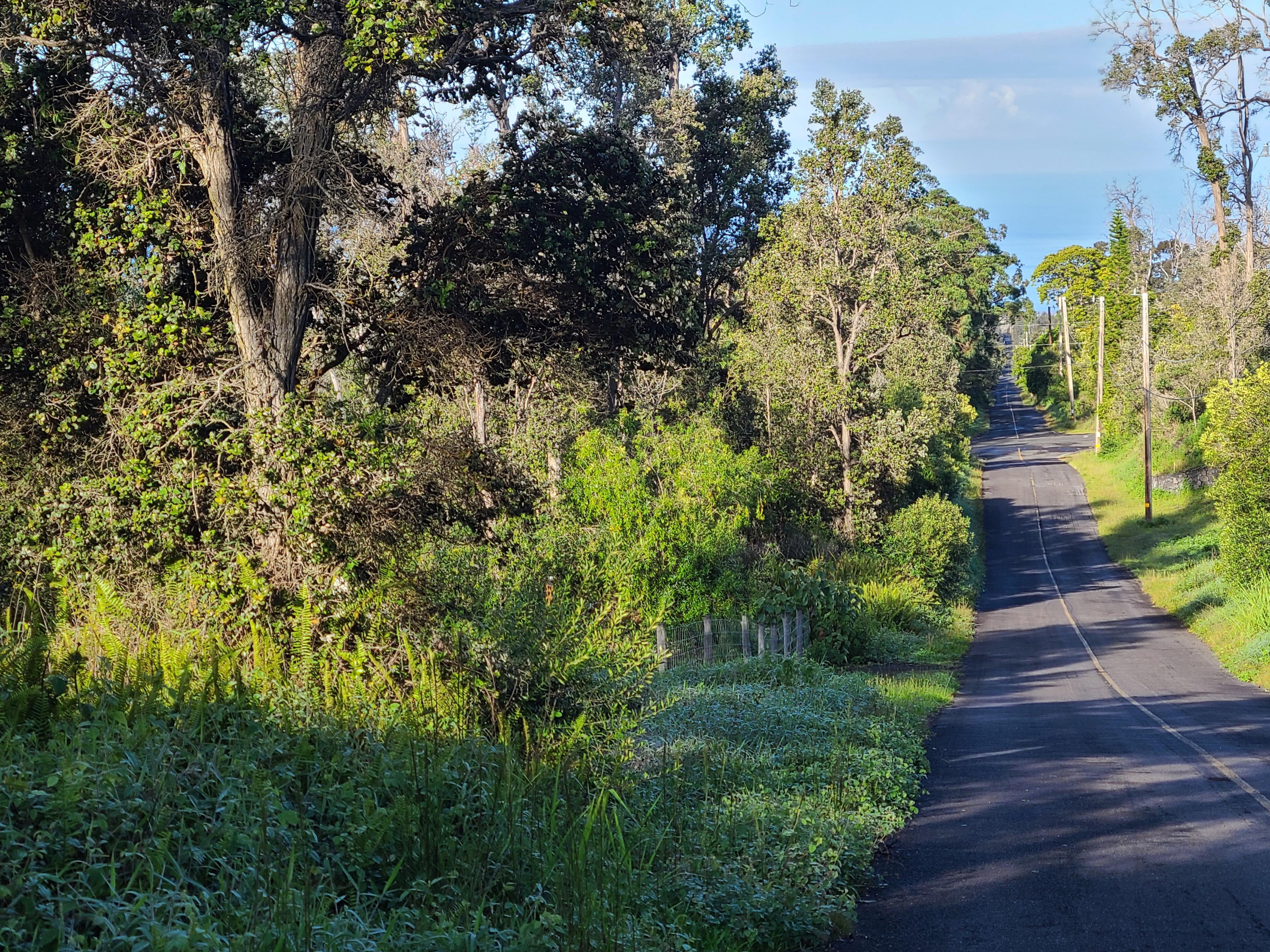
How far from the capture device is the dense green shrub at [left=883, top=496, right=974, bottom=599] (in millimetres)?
34031

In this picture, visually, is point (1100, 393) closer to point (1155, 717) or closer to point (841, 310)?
point (841, 310)

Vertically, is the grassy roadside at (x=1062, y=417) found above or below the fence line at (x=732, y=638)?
above

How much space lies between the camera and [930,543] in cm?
3441

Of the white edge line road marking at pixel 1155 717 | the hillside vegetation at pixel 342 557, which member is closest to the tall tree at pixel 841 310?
the white edge line road marking at pixel 1155 717

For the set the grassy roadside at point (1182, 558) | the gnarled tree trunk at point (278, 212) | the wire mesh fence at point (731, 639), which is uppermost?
the gnarled tree trunk at point (278, 212)

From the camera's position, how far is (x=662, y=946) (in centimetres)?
568

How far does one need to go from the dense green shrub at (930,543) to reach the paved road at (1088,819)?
8.44m

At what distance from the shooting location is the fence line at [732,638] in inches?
763

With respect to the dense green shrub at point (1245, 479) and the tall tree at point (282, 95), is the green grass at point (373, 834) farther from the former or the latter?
the dense green shrub at point (1245, 479)

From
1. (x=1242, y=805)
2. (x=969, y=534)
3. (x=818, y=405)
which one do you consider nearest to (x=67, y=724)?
(x=1242, y=805)

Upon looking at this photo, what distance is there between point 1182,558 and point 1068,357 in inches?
2043

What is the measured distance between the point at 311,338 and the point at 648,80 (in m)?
22.9

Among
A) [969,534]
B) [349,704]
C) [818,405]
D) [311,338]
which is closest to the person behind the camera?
[349,704]

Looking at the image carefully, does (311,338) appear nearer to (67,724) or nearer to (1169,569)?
(67,724)
